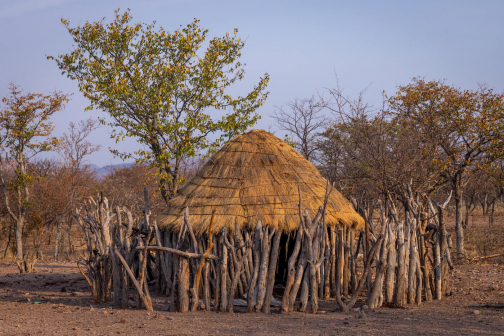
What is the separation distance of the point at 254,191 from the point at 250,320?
253 centimetres

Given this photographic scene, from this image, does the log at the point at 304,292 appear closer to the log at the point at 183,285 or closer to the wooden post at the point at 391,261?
the wooden post at the point at 391,261

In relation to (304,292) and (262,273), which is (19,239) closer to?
(262,273)

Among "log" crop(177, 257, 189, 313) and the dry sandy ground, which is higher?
"log" crop(177, 257, 189, 313)

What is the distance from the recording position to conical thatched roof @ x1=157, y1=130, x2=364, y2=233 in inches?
275

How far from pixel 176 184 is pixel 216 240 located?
526cm

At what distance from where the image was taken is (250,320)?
539 cm

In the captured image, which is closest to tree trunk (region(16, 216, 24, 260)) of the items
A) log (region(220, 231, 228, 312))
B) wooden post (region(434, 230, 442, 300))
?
log (region(220, 231, 228, 312))

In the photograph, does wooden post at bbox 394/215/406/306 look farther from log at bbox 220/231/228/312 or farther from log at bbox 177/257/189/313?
log at bbox 177/257/189/313

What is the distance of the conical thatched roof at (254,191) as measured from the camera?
6973mm

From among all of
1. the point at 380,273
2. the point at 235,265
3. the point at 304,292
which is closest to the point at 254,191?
the point at 235,265

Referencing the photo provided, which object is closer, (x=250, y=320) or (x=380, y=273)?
(x=250, y=320)

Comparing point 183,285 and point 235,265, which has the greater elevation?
point 235,265

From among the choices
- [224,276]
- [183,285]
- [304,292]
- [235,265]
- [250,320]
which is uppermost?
[235,265]

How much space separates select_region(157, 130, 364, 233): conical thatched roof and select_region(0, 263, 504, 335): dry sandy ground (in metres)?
1.45
